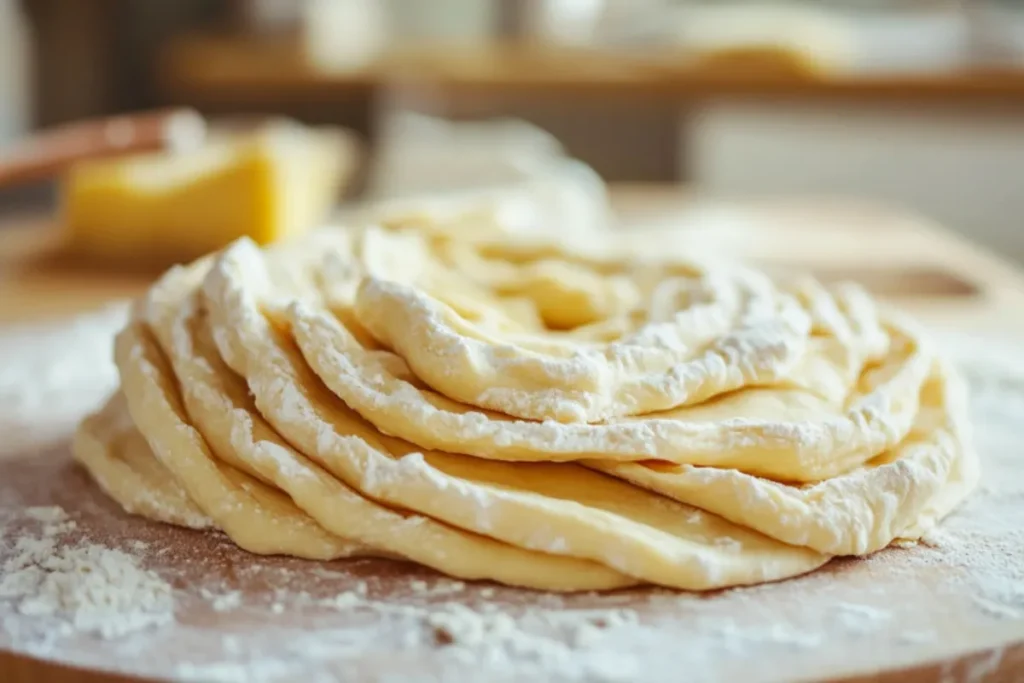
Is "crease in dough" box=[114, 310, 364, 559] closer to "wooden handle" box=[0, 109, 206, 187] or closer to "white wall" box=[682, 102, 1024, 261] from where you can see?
"wooden handle" box=[0, 109, 206, 187]

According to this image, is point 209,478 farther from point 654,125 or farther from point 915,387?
point 654,125

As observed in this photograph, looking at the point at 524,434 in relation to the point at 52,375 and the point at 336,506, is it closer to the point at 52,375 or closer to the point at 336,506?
the point at 336,506

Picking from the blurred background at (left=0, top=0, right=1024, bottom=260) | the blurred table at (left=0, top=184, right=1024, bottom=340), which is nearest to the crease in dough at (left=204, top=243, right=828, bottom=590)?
the blurred table at (left=0, top=184, right=1024, bottom=340)

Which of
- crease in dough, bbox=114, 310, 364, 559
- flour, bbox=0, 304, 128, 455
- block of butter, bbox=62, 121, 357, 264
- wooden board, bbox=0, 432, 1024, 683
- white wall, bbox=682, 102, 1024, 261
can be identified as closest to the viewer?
wooden board, bbox=0, 432, 1024, 683

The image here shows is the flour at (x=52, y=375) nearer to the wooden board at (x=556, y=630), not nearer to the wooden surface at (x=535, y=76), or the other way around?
the wooden board at (x=556, y=630)

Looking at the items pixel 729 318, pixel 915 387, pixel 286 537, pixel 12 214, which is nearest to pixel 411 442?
pixel 286 537

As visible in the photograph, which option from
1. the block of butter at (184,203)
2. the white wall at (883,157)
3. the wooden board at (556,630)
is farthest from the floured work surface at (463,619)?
the white wall at (883,157)
